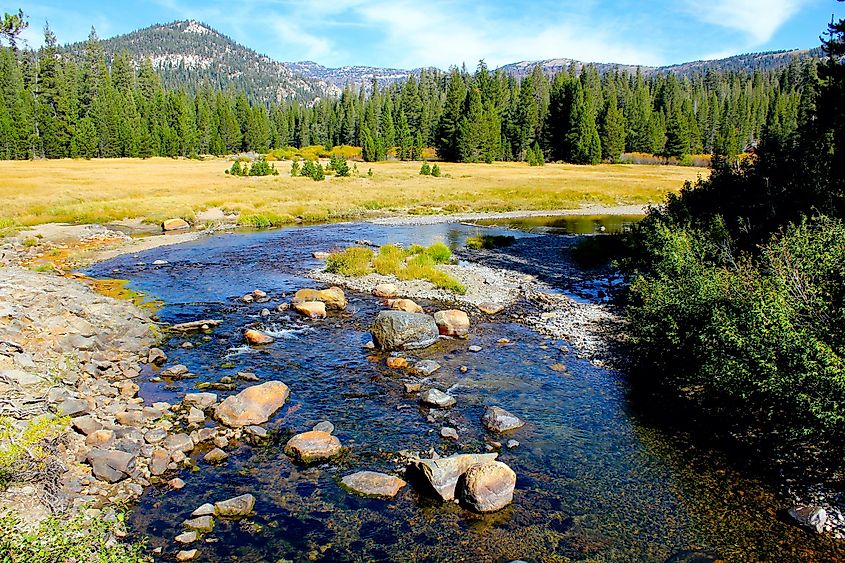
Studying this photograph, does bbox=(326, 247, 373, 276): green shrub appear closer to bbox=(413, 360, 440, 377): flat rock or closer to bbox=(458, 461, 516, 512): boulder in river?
bbox=(413, 360, 440, 377): flat rock

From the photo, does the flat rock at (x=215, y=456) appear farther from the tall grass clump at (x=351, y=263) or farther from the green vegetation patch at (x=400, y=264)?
the tall grass clump at (x=351, y=263)

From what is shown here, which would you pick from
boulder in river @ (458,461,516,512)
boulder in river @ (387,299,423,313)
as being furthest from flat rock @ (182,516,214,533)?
boulder in river @ (387,299,423,313)

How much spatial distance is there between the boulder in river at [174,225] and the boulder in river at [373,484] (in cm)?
3660

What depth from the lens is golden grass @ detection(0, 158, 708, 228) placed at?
1821 inches

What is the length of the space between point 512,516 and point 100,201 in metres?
50.0

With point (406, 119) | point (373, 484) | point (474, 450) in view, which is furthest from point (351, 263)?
point (406, 119)

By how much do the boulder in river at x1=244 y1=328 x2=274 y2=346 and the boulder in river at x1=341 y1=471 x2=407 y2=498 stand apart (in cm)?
843

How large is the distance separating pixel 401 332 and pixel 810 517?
1129 centimetres

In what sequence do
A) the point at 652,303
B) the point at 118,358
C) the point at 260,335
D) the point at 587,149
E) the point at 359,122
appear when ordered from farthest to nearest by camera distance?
the point at 359,122 < the point at 587,149 < the point at 260,335 < the point at 118,358 < the point at 652,303

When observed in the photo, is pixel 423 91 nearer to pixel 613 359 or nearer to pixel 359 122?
pixel 359 122

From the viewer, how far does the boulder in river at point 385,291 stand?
24.2 metres

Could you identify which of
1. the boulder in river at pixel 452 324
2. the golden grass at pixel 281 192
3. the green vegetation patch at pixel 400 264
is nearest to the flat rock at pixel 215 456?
the boulder in river at pixel 452 324

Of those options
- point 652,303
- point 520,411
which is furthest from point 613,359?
point 520,411

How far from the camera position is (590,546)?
30.1 ft
